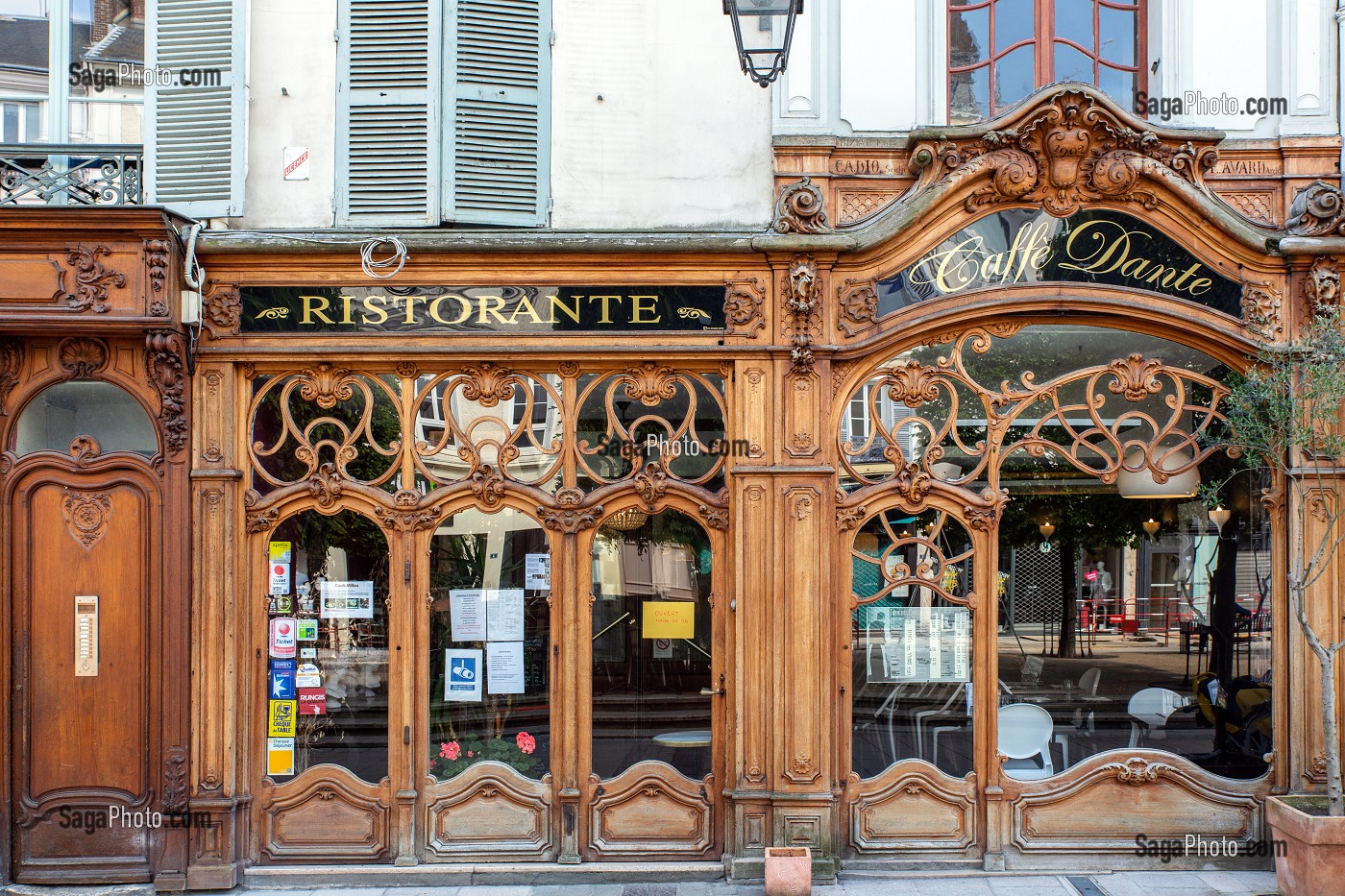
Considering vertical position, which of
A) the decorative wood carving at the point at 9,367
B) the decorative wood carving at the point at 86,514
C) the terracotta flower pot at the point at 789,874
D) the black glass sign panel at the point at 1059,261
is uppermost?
the black glass sign panel at the point at 1059,261

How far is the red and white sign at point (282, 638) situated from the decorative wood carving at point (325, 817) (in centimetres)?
84

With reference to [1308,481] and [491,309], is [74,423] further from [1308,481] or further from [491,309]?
[1308,481]

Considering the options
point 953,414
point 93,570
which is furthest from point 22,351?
point 953,414

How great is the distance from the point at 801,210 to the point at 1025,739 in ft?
12.6

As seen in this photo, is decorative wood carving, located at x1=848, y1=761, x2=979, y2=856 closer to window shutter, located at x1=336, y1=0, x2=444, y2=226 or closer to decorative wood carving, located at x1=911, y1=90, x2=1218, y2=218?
decorative wood carving, located at x1=911, y1=90, x2=1218, y2=218

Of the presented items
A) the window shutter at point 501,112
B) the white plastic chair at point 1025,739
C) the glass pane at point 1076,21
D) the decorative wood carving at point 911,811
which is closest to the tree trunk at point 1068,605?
the white plastic chair at point 1025,739

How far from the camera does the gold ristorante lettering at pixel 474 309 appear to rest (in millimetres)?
7172

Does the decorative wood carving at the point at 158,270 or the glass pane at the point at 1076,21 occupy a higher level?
the glass pane at the point at 1076,21

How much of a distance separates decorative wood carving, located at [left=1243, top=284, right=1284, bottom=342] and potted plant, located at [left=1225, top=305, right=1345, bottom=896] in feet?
0.39

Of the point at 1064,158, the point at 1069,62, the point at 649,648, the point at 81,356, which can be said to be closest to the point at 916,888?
the point at 649,648

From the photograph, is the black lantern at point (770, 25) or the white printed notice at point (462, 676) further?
the white printed notice at point (462, 676)

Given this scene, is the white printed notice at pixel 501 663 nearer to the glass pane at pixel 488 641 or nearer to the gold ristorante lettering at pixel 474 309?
the glass pane at pixel 488 641

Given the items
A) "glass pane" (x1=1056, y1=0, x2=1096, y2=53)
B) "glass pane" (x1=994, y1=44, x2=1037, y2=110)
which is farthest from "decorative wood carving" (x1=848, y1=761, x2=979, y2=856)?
"glass pane" (x1=1056, y1=0, x2=1096, y2=53)

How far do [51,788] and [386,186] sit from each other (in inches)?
179
